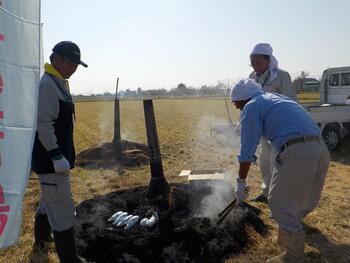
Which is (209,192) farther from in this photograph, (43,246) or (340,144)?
(340,144)

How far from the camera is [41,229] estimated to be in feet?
13.7

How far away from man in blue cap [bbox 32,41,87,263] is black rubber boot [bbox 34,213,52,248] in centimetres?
78

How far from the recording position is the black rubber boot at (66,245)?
343 cm

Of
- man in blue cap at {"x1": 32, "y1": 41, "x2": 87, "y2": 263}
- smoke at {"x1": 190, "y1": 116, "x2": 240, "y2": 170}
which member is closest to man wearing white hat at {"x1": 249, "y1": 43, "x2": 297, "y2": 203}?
man in blue cap at {"x1": 32, "y1": 41, "x2": 87, "y2": 263}

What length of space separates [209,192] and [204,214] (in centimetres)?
85

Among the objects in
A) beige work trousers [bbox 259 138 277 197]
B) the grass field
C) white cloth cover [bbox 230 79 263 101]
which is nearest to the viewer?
white cloth cover [bbox 230 79 263 101]

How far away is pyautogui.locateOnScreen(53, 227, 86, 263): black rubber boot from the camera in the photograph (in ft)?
11.3

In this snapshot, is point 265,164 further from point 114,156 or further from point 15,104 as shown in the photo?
point 114,156

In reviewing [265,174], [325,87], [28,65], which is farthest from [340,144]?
[28,65]

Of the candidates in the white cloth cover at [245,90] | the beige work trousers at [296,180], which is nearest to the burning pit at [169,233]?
the beige work trousers at [296,180]

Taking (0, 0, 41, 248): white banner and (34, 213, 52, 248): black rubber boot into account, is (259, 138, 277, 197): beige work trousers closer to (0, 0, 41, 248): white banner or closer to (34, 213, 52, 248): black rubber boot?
(34, 213, 52, 248): black rubber boot

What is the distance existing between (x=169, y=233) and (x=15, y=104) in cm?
240

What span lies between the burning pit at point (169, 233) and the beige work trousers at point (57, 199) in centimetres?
73

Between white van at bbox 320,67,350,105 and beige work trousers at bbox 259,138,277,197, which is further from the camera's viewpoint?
white van at bbox 320,67,350,105
